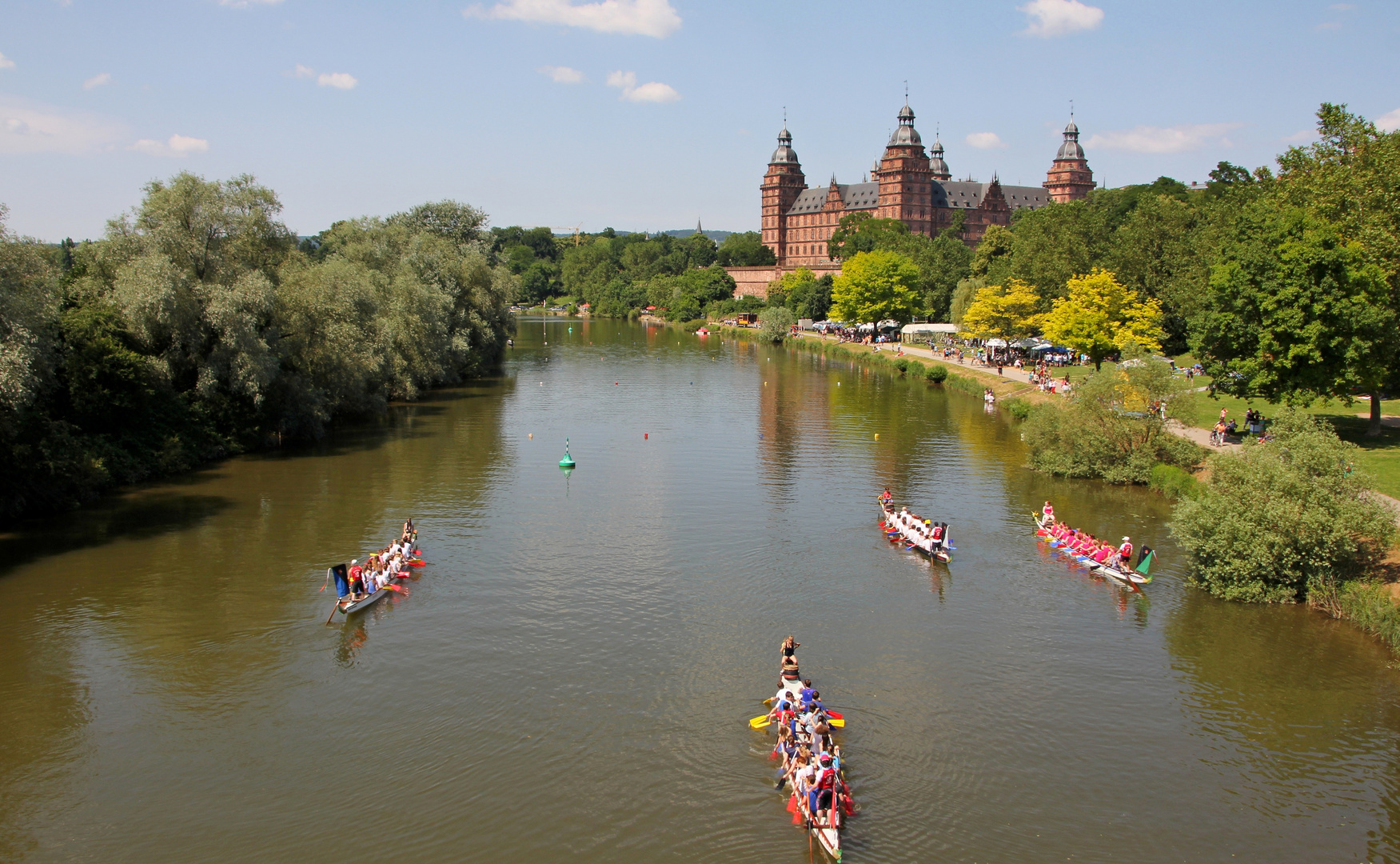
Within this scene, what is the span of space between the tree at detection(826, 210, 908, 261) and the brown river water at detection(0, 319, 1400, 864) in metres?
111

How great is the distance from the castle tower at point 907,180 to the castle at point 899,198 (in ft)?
0.49

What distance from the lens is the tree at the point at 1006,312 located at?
74.9 metres

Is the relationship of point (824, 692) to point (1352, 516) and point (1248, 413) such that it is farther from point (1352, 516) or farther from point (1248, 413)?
point (1248, 413)

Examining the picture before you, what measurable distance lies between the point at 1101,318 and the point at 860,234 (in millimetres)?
89755

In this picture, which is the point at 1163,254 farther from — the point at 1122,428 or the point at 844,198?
the point at 844,198

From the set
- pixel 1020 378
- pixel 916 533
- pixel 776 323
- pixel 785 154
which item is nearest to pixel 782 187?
pixel 785 154

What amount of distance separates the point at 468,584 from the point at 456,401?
3728cm

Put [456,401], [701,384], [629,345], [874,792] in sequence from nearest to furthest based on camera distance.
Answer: [874,792] → [456,401] → [701,384] → [629,345]

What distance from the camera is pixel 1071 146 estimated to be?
184750 mm

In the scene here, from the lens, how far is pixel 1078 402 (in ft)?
129

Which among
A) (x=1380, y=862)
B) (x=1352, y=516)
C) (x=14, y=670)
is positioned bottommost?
(x=1380, y=862)

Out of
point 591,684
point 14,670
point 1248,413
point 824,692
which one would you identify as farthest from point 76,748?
point 1248,413

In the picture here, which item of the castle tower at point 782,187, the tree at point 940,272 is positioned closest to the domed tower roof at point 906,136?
the castle tower at point 782,187

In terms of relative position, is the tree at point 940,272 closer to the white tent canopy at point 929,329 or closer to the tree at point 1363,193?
the white tent canopy at point 929,329
